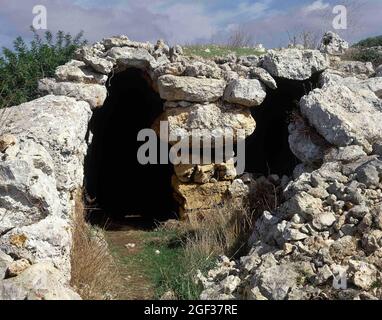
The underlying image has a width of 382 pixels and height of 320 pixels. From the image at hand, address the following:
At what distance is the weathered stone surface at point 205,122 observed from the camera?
7.65m

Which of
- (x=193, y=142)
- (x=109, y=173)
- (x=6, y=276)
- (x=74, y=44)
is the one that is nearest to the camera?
(x=6, y=276)

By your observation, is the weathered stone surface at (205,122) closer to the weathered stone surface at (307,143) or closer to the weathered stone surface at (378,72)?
the weathered stone surface at (307,143)

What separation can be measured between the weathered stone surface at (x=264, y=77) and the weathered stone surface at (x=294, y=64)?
0.12 meters

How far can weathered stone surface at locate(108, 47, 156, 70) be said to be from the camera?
25.5ft

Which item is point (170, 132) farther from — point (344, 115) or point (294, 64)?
point (344, 115)

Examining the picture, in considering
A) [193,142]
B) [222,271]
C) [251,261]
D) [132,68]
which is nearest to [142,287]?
[222,271]

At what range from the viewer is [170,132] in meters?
7.71

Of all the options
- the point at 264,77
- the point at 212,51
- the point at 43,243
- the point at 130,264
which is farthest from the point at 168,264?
the point at 212,51

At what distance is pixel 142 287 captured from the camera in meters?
5.51

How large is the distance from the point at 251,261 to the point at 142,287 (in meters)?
1.25

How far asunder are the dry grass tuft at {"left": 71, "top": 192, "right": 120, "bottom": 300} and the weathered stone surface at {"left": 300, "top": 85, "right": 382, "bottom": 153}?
3359 millimetres

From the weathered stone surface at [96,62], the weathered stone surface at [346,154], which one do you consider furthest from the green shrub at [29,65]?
the weathered stone surface at [346,154]
